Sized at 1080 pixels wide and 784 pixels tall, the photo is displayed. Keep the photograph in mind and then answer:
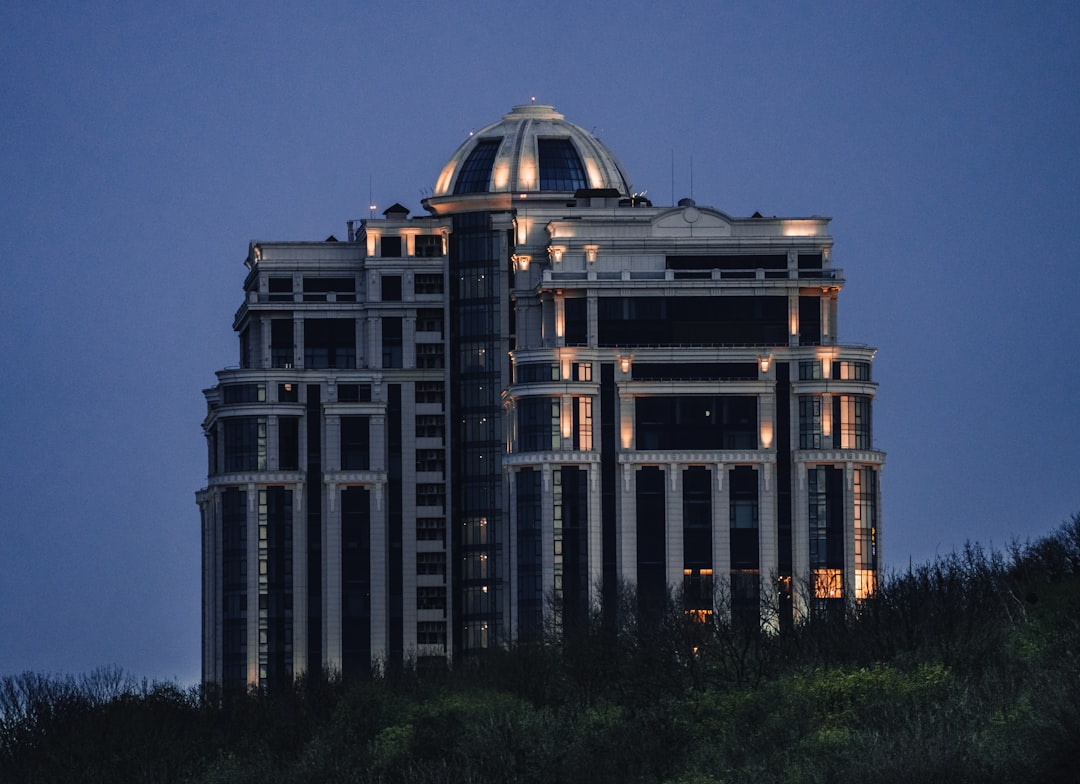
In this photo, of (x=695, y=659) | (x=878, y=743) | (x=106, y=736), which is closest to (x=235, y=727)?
(x=106, y=736)

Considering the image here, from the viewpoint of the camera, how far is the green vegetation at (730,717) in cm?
14600

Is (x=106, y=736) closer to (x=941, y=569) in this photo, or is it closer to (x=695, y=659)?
(x=695, y=659)

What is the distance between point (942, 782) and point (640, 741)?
106ft

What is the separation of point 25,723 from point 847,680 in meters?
54.2

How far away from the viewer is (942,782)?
452 feet

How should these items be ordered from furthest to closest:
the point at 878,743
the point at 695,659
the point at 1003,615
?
the point at 695,659 < the point at 1003,615 < the point at 878,743

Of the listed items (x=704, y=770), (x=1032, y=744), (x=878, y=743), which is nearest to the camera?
(x=1032, y=744)

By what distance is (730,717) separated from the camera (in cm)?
16850

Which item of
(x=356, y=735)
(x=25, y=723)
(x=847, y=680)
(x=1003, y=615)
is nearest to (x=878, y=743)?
(x=847, y=680)

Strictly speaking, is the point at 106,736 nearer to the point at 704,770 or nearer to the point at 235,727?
→ the point at 235,727

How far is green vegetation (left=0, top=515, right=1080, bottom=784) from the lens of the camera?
479 feet

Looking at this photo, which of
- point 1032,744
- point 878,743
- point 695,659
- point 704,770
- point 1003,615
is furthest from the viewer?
point 695,659

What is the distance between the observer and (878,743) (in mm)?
146375

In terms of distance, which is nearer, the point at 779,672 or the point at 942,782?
the point at 942,782
